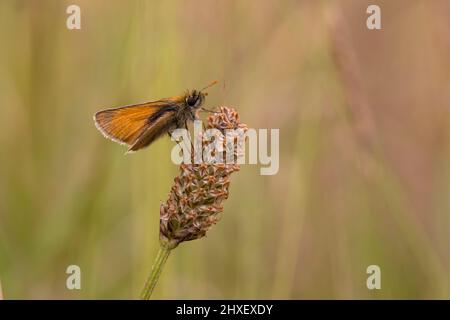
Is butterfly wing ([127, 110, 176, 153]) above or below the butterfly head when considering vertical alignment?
below

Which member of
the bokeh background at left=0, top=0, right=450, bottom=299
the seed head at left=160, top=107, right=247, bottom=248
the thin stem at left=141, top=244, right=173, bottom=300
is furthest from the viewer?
the bokeh background at left=0, top=0, right=450, bottom=299

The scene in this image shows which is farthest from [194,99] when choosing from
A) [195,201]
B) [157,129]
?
[195,201]

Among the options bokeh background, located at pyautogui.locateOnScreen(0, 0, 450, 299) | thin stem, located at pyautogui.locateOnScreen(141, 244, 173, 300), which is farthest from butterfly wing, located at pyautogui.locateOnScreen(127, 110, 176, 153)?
thin stem, located at pyautogui.locateOnScreen(141, 244, 173, 300)

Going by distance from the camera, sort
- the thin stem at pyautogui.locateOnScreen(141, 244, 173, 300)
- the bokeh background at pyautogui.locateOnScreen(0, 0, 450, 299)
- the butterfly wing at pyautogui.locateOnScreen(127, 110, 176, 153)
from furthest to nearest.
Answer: the bokeh background at pyautogui.locateOnScreen(0, 0, 450, 299) → the butterfly wing at pyautogui.locateOnScreen(127, 110, 176, 153) → the thin stem at pyautogui.locateOnScreen(141, 244, 173, 300)

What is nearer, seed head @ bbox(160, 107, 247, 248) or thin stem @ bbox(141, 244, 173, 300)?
thin stem @ bbox(141, 244, 173, 300)

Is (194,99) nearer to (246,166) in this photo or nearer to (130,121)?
(130,121)

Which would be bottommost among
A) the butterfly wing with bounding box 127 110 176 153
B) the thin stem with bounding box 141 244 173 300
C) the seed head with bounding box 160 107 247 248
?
the thin stem with bounding box 141 244 173 300

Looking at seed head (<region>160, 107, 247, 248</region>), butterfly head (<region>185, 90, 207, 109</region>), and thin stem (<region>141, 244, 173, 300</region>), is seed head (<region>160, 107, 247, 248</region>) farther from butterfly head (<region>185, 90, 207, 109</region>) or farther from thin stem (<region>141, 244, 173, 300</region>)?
butterfly head (<region>185, 90, 207, 109</region>)
